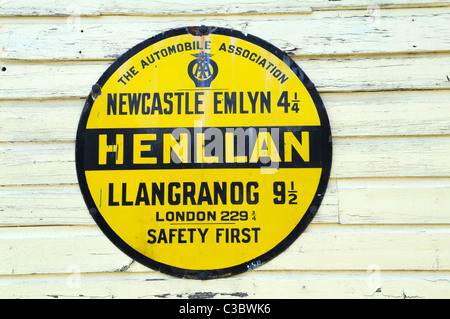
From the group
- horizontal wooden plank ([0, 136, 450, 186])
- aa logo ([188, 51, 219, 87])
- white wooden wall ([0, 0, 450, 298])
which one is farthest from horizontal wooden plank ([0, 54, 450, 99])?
aa logo ([188, 51, 219, 87])

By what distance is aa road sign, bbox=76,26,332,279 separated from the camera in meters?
1.47

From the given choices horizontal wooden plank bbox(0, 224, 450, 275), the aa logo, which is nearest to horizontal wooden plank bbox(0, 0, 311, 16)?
the aa logo

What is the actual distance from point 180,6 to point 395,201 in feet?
3.59

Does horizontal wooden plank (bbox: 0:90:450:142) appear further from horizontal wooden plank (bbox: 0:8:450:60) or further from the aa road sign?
horizontal wooden plank (bbox: 0:8:450:60)

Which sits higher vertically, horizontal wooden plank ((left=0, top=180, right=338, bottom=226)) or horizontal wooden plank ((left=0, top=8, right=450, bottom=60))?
horizontal wooden plank ((left=0, top=8, right=450, bottom=60))

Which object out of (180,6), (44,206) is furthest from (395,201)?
(44,206)

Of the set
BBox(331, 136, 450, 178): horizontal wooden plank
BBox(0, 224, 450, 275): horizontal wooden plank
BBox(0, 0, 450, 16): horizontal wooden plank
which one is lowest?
BBox(0, 224, 450, 275): horizontal wooden plank

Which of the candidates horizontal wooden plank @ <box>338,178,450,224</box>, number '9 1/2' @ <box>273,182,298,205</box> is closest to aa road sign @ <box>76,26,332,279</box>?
number '9 1/2' @ <box>273,182,298,205</box>

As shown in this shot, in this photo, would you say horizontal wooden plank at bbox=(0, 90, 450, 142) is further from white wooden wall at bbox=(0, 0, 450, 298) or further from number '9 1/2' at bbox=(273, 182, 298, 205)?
number '9 1/2' at bbox=(273, 182, 298, 205)

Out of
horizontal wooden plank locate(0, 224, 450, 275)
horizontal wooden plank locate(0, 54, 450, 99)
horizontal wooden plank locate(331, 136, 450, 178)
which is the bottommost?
horizontal wooden plank locate(0, 224, 450, 275)

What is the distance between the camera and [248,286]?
1456 millimetres

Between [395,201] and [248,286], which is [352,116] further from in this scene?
[248,286]

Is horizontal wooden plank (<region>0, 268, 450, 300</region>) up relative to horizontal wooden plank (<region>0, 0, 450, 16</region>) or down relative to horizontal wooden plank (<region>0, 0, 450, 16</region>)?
down
